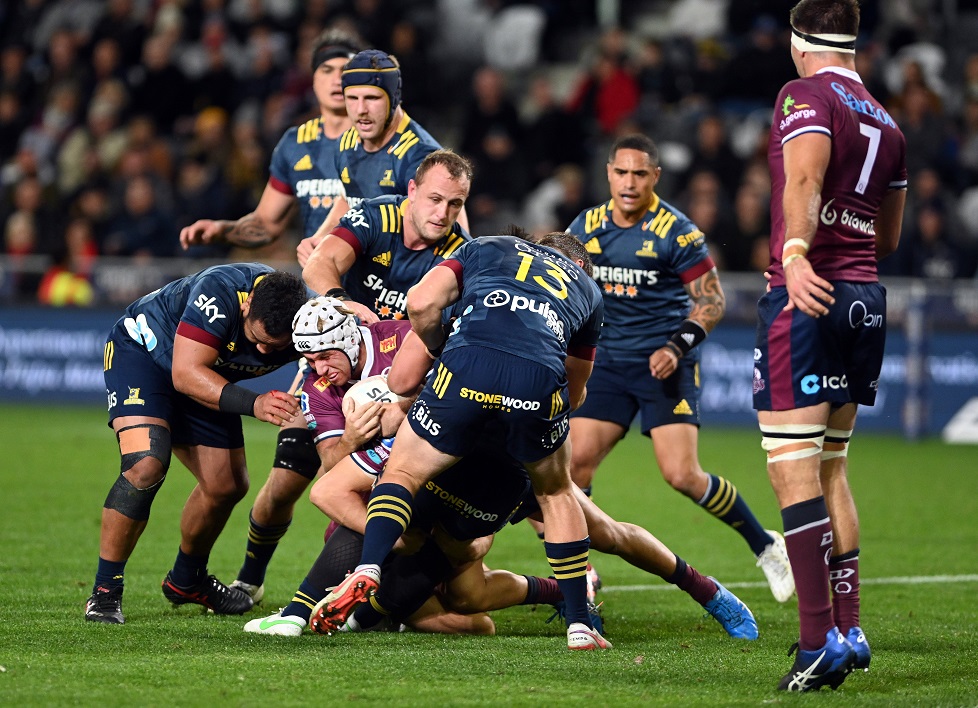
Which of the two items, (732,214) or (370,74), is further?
(732,214)

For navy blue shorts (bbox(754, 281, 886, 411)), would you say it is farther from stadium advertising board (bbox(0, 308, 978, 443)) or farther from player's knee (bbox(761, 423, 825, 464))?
stadium advertising board (bbox(0, 308, 978, 443))

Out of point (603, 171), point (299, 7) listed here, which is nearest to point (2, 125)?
point (299, 7)

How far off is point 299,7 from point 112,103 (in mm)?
3278

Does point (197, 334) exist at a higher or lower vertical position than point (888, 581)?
higher

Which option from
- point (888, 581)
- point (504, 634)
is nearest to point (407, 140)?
point (504, 634)

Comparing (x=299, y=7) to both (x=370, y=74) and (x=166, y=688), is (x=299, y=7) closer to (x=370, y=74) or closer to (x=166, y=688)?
(x=370, y=74)

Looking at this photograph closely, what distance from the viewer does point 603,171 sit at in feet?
63.2

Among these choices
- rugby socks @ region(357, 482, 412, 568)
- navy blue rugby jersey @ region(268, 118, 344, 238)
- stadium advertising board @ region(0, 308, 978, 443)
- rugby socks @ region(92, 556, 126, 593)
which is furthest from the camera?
stadium advertising board @ region(0, 308, 978, 443)

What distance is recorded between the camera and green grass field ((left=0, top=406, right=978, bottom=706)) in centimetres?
538

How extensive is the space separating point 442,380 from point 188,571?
206 centimetres

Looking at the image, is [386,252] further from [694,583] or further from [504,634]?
[694,583]

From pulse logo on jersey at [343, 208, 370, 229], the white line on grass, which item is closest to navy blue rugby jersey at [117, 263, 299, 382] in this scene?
Result: pulse logo on jersey at [343, 208, 370, 229]

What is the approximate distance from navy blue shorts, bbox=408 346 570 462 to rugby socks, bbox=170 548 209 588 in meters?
1.80

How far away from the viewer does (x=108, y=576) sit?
6.97m
